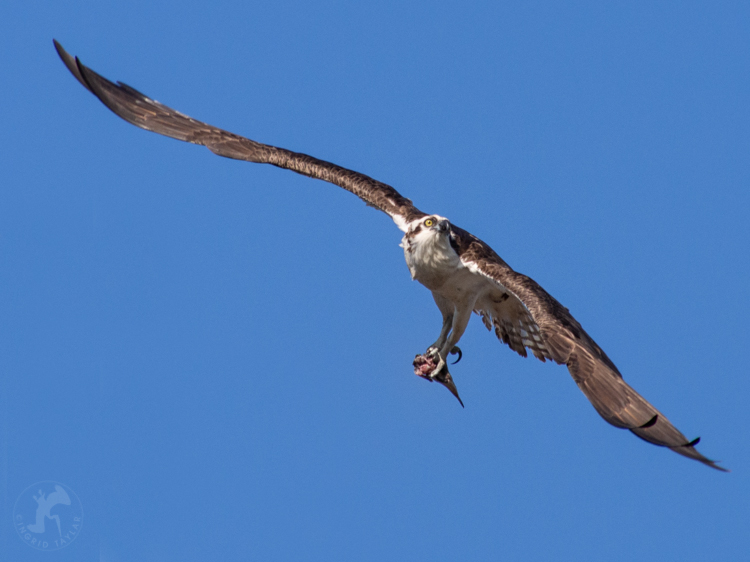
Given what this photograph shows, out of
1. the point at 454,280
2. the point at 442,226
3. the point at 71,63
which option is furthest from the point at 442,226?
the point at 71,63

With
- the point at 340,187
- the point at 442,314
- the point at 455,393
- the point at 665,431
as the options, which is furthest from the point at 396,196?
the point at 665,431

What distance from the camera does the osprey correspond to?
543 inches

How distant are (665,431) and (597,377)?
4.59ft

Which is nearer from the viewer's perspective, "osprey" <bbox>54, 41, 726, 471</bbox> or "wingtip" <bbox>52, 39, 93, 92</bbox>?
"osprey" <bbox>54, 41, 726, 471</bbox>

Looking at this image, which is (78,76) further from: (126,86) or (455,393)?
(455,393)

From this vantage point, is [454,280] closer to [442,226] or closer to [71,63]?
[442,226]

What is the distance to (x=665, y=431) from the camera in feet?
41.7

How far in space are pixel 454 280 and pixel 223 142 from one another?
19.9 feet

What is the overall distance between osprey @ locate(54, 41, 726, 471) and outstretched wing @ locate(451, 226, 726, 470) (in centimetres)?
2

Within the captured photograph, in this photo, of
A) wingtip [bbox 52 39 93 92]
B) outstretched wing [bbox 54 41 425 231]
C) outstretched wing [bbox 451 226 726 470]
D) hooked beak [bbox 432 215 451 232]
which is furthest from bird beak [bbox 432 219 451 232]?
wingtip [bbox 52 39 93 92]

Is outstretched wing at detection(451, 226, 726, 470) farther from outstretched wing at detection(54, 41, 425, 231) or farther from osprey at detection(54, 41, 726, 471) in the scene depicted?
outstretched wing at detection(54, 41, 425, 231)

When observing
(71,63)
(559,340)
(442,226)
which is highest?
(71,63)

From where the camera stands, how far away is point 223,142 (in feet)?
67.1

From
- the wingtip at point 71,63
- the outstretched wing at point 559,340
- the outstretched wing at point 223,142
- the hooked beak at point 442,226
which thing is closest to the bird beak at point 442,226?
the hooked beak at point 442,226
